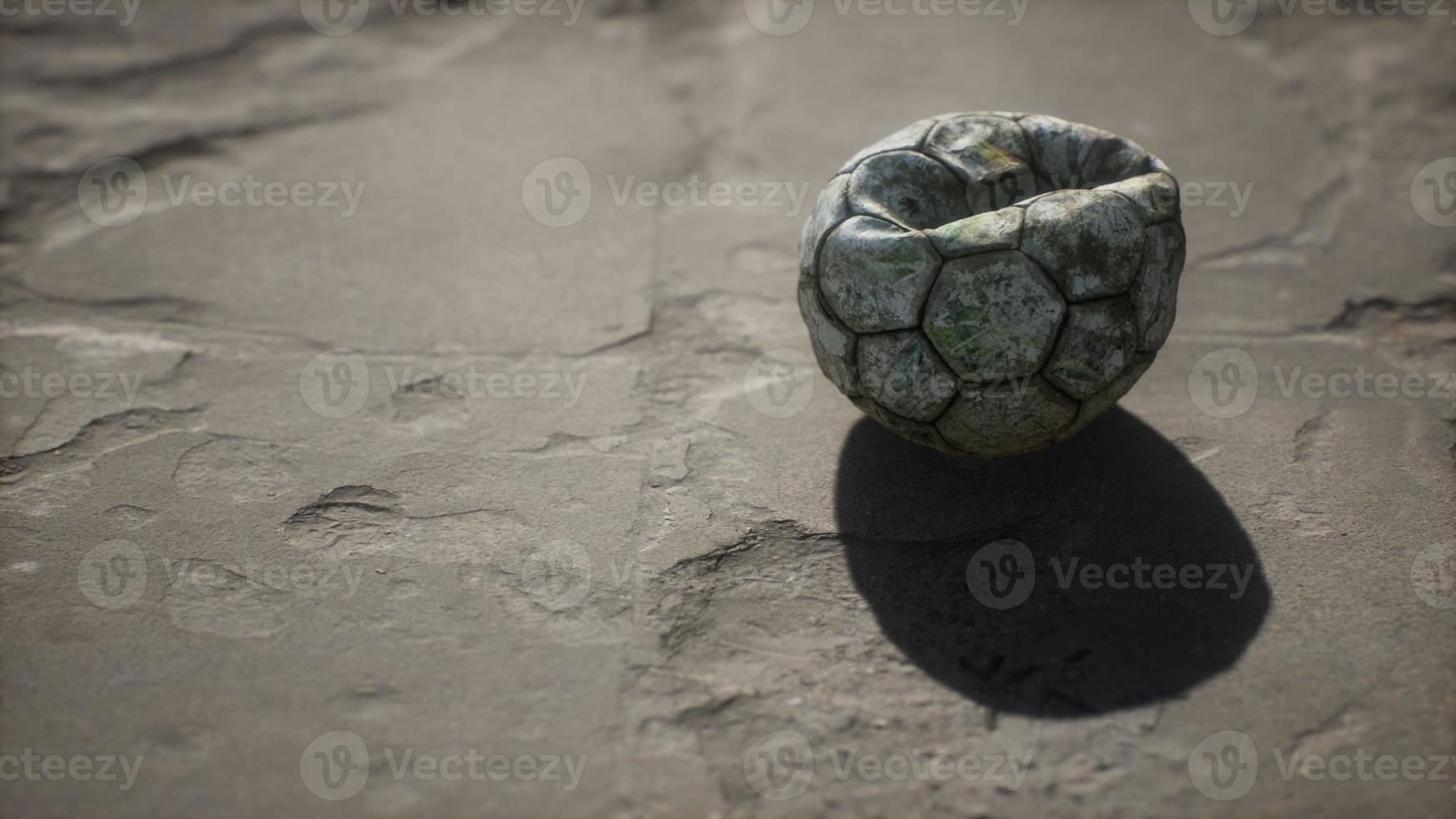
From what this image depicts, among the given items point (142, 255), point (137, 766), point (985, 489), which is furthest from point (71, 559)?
point (985, 489)

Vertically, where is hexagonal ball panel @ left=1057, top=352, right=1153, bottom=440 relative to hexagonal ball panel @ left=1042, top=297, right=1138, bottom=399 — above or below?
below

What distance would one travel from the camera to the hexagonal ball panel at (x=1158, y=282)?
2371 millimetres

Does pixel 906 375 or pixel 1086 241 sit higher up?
pixel 1086 241

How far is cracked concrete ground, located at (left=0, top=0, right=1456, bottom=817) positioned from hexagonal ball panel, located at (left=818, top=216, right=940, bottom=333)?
0.49 meters

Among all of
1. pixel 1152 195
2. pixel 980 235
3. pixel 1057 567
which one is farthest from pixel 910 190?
pixel 1057 567

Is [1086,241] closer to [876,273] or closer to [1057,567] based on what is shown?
[876,273]

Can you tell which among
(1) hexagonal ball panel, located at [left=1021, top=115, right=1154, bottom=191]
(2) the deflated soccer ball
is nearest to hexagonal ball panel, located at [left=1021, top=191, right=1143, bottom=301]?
(2) the deflated soccer ball

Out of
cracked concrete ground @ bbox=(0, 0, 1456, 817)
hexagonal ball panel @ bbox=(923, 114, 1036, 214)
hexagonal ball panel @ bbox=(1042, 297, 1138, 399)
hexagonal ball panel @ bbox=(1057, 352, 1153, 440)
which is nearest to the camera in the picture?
cracked concrete ground @ bbox=(0, 0, 1456, 817)

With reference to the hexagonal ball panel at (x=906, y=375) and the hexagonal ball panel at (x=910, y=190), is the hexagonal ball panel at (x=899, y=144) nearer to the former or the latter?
the hexagonal ball panel at (x=910, y=190)

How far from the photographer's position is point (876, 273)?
235 centimetres

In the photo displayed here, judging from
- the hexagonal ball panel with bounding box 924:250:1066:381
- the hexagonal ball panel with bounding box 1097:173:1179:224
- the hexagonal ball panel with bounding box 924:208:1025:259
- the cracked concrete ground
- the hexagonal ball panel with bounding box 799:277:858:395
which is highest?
the hexagonal ball panel with bounding box 1097:173:1179:224

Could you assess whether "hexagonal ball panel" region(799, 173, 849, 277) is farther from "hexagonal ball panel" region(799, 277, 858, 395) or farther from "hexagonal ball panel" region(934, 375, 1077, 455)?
"hexagonal ball panel" region(934, 375, 1077, 455)

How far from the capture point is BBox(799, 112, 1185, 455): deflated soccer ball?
2291mm

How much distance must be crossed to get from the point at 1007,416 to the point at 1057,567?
354 mm
